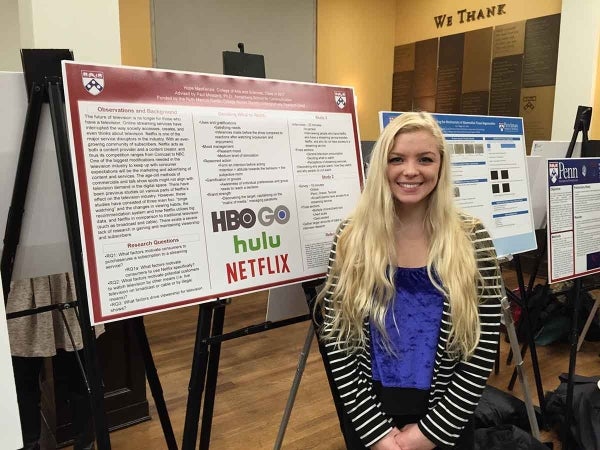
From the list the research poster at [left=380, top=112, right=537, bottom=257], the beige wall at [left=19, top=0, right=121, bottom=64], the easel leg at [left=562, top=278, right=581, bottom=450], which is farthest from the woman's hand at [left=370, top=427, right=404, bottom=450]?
the beige wall at [left=19, top=0, right=121, bottom=64]

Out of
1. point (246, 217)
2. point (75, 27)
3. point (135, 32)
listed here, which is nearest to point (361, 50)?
point (135, 32)

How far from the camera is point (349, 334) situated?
133 centimetres

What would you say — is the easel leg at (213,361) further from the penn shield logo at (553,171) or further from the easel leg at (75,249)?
the penn shield logo at (553,171)

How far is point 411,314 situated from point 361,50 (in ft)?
17.7

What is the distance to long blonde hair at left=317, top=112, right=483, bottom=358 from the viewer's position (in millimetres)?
1274

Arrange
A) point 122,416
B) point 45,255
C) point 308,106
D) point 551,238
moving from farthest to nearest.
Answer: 1. point 122,416
2. point 551,238
3. point 308,106
4. point 45,255

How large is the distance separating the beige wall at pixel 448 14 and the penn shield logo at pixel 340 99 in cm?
414

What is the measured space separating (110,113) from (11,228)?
37 cm

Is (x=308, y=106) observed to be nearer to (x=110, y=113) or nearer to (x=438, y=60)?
(x=110, y=113)

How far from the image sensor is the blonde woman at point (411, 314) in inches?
50.4

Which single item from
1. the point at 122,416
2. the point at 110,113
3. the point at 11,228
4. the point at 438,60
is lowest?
the point at 122,416

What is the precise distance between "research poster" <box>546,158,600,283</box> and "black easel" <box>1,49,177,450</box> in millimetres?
1663

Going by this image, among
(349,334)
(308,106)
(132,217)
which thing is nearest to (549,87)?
(308,106)

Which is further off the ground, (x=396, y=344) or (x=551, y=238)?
(x=551, y=238)
